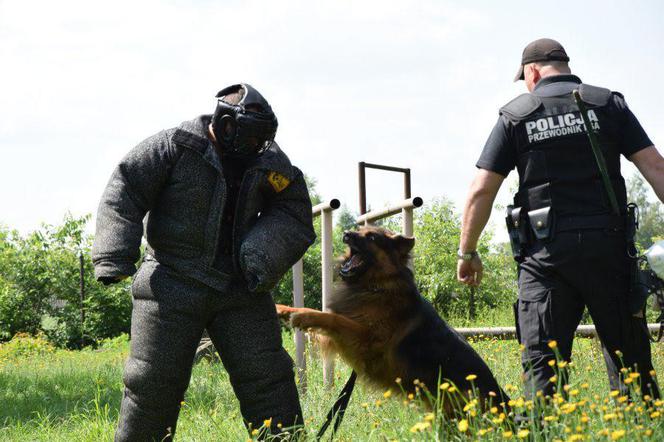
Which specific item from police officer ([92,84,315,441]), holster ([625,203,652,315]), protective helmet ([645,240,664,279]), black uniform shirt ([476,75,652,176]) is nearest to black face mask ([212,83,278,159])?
police officer ([92,84,315,441])

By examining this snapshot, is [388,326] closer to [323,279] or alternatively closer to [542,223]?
[542,223]

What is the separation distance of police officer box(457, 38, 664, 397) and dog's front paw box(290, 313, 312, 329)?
3.50 ft

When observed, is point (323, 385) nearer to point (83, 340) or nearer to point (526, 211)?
point (526, 211)

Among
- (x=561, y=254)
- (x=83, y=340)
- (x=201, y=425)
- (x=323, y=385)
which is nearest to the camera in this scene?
(x=561, y=254)

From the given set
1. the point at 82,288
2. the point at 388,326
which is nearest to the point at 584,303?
the point at 388,326

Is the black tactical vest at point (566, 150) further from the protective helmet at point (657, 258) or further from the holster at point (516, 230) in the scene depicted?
the protective helmet at point (657, 258)

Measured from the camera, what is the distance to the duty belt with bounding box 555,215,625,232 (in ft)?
12.0

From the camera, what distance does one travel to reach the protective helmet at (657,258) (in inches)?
143

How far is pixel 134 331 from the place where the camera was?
3730mm

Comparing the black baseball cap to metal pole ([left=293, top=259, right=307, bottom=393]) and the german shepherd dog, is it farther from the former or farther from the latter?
metal pole ([left=293, top=259, right=307, bottom=393])

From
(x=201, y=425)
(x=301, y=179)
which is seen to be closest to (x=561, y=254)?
(x=301, y=179)

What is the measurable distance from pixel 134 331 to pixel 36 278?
1603 centimetres

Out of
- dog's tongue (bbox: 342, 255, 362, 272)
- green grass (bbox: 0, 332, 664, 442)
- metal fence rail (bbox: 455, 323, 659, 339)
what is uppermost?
dog's tongue (bbox: 342, 255, 362, 272)

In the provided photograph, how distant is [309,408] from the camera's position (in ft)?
17.1
